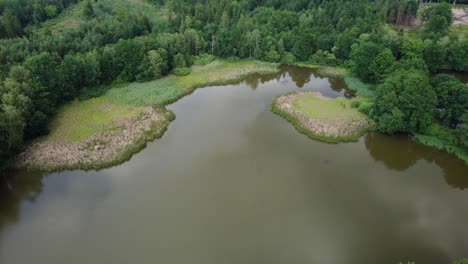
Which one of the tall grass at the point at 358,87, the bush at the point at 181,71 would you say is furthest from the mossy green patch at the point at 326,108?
the bush at the point at 181,71

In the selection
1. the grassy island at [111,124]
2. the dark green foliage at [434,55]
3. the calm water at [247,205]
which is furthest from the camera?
the dark green foliage at [434,55]

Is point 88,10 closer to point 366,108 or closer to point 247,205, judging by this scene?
point 366,108

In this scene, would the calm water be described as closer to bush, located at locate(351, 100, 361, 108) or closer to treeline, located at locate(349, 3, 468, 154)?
treeline, located at locate(349, 3, 468, 154)

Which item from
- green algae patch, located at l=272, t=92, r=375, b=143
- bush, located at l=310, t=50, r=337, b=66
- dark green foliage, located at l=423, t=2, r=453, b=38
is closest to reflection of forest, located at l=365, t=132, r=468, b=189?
green algae patch, located at l=272, t=92, r=375, b=143

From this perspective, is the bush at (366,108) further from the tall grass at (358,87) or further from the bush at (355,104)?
the tall grass at (358,87)

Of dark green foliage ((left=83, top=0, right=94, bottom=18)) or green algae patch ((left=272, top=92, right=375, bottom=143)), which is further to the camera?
dark green foliage ((left=83, top=0, right=94, bottom=18))

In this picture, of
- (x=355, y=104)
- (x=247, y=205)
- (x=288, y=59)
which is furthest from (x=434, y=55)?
(x=247, y=205)

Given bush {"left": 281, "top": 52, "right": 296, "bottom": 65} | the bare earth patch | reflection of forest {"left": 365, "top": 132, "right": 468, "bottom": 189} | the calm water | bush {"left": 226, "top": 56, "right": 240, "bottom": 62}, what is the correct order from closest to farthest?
1. the calm water
2. reflection of forest {"left": 365, "top": 132, "right": 468, "bottom": 189}
3. the bare earth patch
4. bush {"left": 281, "top": 52, "right": 296, "bottom": 65}
5. bush {"left": 226, "top": 56, "right": 240, "bottom": 62}
